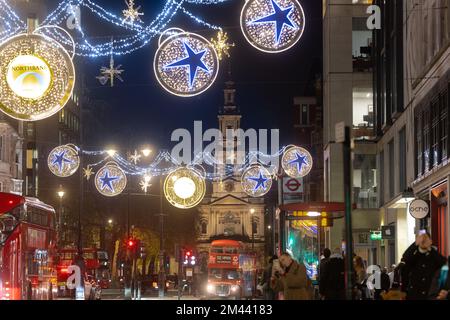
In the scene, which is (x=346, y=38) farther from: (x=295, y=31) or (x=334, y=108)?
(x=295, y=31)

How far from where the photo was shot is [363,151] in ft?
180

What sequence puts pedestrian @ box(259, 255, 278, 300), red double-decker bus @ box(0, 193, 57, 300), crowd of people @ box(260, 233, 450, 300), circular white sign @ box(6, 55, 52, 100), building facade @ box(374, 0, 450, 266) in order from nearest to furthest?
1. crowd of people @ box(260, 233, 450, 300)
2. circular white sign @ box(6, 55, 52, 100)
3. pedestrian @ box(259, 255, 278, 300)
4. red double-decker bus @ box(0, 193, 57, 300)
5. building facade @ box(374, 0, 450, 266)

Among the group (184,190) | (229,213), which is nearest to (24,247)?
(184,190)

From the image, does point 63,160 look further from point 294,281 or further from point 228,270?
point 228,270

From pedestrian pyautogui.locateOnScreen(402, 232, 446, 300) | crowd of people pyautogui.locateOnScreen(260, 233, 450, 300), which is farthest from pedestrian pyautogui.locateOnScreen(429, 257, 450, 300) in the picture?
pedestrian pyautogui.locateOnScreen(402, 232, 446, 300)

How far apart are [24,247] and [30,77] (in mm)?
10460

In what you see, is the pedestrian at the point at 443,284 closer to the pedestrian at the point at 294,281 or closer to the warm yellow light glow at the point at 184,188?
the pedestrian at the point at 294,281

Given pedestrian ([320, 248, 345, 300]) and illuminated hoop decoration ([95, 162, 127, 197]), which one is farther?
illuminated hoop decoration ([95, 162, 127, 197])

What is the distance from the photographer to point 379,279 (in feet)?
93.9

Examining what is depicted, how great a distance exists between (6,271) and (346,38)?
33.5m

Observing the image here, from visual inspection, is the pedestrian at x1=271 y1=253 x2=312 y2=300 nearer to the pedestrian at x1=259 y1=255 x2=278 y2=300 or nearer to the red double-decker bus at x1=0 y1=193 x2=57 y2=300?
the pedestrian at x1=259 y1=255 x2=278 y2=300

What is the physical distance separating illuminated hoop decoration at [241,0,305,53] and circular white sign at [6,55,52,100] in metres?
4.24

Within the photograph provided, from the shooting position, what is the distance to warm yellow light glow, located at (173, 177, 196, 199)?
3638cm

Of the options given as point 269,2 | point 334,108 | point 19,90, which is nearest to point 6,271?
point 19,90
